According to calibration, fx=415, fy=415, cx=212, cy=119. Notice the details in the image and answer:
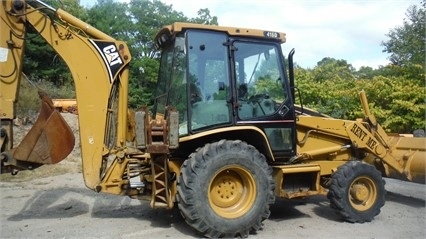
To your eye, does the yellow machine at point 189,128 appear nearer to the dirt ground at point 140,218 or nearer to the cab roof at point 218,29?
the cab roof at point 218,29

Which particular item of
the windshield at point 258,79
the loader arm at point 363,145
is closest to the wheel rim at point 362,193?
the loader arm at point 363,145

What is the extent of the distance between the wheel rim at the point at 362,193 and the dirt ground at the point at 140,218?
30 cm

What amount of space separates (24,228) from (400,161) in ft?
20.5

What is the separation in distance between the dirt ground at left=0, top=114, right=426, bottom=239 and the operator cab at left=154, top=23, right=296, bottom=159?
3.84ft

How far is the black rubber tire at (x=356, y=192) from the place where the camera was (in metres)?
6.16

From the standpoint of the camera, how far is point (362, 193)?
635 cm

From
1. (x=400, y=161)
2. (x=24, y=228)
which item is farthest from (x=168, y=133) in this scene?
(x=400, y=161)

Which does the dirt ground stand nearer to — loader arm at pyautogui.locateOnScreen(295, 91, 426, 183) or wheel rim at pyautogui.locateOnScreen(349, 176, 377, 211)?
wheel rim at pyautogui.locateOnScreen(349, 176, 377, 211)

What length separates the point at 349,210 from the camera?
6164 millimetres

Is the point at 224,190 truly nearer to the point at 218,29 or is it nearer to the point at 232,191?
the point at 232,191

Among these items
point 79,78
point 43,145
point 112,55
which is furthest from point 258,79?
point 43,145

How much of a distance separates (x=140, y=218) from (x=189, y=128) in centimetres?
170

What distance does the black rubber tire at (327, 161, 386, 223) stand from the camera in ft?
20.2

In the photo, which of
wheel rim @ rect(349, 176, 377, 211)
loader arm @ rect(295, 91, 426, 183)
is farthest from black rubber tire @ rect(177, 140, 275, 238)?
wheel rim @ rect(349, 176, 377, 211)
